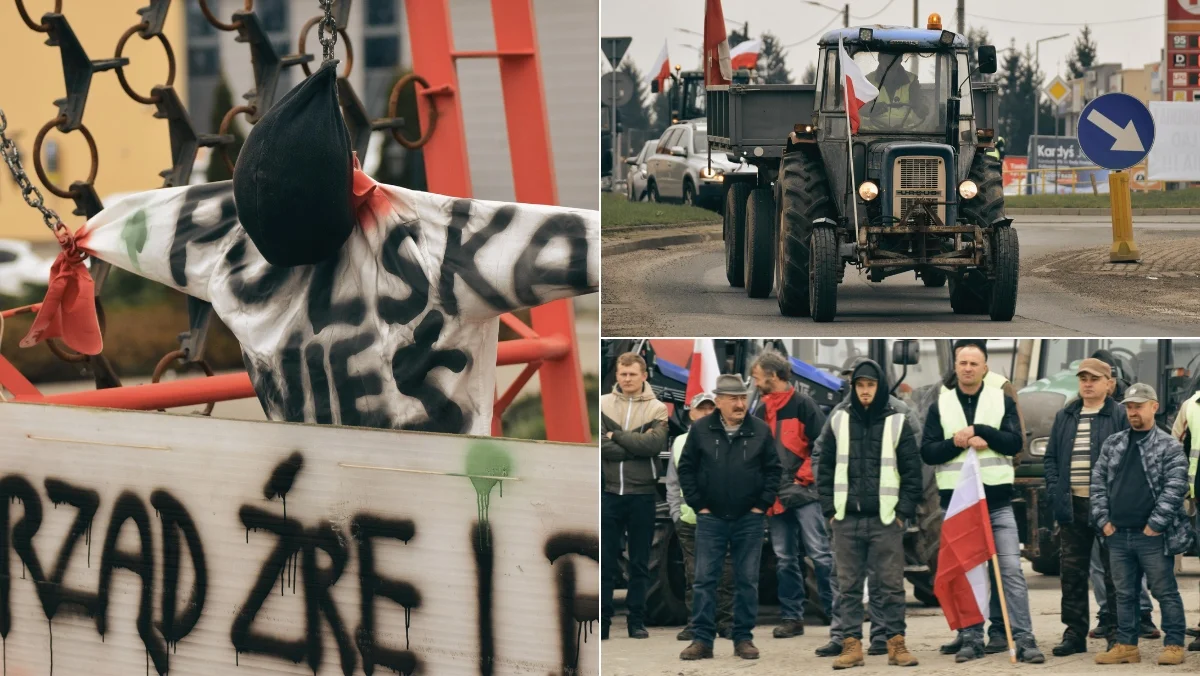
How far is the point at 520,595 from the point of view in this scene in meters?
3.29

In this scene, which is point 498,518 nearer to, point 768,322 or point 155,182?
point 768,322

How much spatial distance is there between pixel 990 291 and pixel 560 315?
78.1 inches

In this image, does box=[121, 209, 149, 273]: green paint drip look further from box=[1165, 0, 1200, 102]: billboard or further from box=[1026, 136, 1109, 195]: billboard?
box=[1026, 136, 1109, 195]: billboard

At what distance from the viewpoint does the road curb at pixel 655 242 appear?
4.40 meters

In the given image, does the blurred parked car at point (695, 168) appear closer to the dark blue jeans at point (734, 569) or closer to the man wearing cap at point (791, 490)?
the man wearing cap at point (791, 490)

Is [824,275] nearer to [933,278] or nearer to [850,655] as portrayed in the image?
[933,278]

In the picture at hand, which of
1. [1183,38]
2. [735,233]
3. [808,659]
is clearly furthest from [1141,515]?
[735,233]

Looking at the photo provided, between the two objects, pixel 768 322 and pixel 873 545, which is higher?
pixel 768 322

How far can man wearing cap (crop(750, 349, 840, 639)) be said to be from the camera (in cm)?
744

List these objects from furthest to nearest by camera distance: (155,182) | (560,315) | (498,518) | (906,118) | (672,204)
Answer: (155,182)
(906,118)
(672,204)
(560,315)
(498,518)

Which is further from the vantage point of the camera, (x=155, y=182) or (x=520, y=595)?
(x=155, y=182)

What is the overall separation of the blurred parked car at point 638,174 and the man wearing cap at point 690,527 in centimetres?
104

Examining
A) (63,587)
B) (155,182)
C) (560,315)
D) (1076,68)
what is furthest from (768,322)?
(155,182)

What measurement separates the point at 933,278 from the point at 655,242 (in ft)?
6.45
